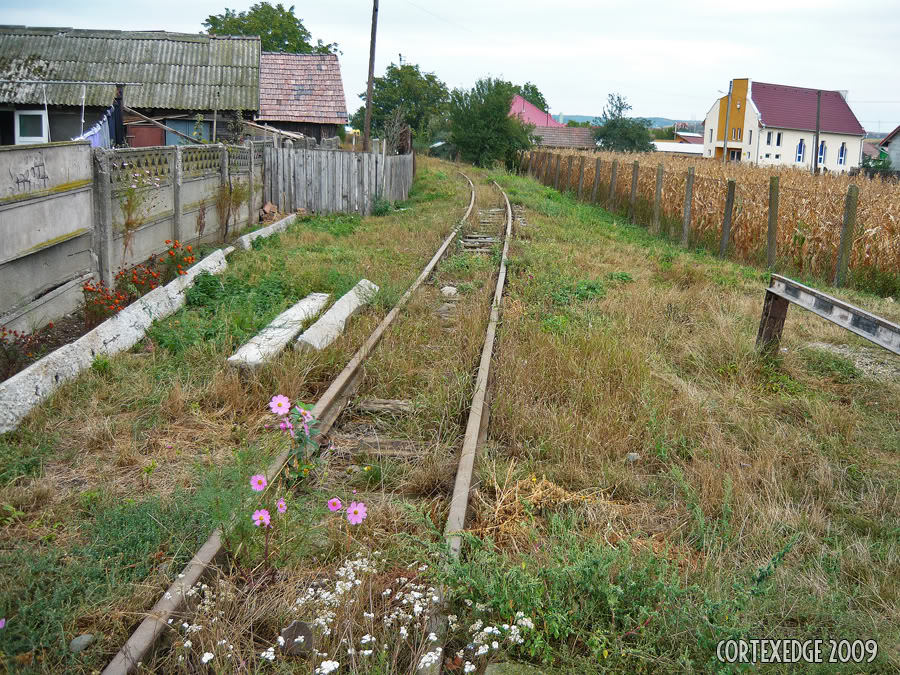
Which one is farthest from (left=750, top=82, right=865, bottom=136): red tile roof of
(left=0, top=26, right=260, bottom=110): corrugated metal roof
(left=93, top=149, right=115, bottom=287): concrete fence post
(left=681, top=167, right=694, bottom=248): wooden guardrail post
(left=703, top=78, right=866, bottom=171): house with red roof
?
(left=93, top=149, right=115, bottom=287): concrete fence post

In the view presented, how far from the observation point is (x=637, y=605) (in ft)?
9.48

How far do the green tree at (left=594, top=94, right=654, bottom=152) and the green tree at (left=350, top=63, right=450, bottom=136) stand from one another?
18.3 m

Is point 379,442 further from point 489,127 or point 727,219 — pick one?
point 489,127

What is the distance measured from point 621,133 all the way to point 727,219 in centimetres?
7106

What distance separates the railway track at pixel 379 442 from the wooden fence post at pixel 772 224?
16.5 feet

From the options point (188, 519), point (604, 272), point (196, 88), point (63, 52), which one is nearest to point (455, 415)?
point (188, 519)

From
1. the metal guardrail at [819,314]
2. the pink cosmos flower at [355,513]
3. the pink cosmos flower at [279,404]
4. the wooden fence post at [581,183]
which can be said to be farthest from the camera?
the wooden fence post at [581,183]

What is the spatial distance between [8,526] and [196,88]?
2238 cm

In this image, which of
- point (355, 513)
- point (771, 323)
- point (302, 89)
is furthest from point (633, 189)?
point (355, 513)

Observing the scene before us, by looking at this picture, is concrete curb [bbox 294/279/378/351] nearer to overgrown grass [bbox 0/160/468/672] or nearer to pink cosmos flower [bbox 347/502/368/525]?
overgrown grass [bbox 0/160/468/672]

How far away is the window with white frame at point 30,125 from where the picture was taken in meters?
20.4

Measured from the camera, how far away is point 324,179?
16234mm

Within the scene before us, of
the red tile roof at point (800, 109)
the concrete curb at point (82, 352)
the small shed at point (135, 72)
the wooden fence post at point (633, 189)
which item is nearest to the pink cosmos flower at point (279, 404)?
the concrete curb at point (82, 352)
